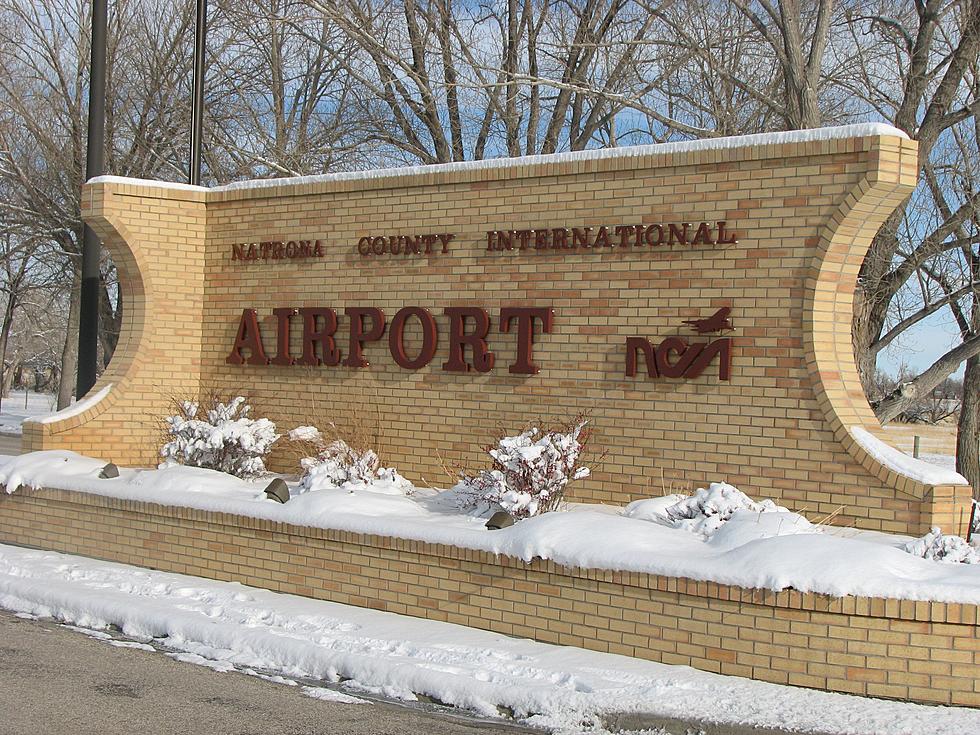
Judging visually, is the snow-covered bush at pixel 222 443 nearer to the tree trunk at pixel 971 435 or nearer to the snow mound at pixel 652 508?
the snow mound at pixel 652 508

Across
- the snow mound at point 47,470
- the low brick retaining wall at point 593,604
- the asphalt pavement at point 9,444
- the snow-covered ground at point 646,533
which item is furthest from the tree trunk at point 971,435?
the asphalt pavement at point 9,444

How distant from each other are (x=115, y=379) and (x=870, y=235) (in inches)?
350

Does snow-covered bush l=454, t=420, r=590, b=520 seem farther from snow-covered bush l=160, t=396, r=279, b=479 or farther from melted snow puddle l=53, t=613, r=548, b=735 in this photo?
snow-covered bush l=160, t=396, r=279, b=479

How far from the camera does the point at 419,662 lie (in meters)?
7.63

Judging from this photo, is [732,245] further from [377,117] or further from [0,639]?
[377,117]

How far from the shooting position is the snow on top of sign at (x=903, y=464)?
9.02 metres

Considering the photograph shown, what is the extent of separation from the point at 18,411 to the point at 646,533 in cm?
4644

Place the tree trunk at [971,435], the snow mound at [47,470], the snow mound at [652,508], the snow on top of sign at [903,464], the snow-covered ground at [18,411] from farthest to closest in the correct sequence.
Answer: the snow-covered ground at [18,411] → the tree trunk at [971,435] → the snow mound at [47,470] → the snow mound at [652,508] → the snow on top of sign at [903,464]

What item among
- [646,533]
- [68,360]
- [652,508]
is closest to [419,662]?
[646,533]

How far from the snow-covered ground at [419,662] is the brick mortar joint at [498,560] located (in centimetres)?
50

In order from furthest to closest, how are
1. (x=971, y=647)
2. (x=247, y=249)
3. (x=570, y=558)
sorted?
(x=247, y=249) → (x=570, y=558) → (x=971, y=647)

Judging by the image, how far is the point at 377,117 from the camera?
25.8 metres

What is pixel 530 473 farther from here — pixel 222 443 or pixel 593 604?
pixel 222 443

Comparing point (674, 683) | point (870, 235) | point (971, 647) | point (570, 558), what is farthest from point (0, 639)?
point (870, 235)
